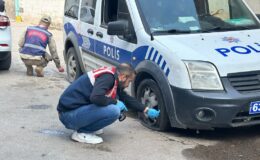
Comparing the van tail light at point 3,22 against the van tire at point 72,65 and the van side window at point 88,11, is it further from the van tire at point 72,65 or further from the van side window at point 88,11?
the van side window at point 88,11

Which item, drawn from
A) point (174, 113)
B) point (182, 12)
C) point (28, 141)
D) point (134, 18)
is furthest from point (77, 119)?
point (182, 12)

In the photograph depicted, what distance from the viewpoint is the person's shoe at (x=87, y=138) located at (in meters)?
5.69

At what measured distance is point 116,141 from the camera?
5.85m

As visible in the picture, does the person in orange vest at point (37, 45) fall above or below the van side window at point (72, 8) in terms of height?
below

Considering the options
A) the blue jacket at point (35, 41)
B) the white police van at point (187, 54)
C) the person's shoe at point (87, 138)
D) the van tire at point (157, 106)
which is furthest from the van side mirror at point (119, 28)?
the blue jacket at point (35, 41)

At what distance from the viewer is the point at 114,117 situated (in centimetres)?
549

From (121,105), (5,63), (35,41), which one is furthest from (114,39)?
(5,63)

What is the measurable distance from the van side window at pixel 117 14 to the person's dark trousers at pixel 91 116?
129cm

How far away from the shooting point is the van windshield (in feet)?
21.0

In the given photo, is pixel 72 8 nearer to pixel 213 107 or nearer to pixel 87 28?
pixel 87 28

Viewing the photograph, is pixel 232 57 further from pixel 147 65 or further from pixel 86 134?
pixel 86 134

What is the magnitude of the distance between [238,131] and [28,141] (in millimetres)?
2465

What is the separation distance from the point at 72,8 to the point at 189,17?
287 centimetres

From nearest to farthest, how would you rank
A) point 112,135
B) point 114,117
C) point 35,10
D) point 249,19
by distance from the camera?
point 114,117, point 112,135, point 249,19, point 35,10
